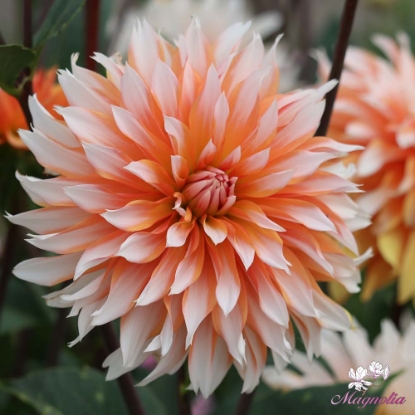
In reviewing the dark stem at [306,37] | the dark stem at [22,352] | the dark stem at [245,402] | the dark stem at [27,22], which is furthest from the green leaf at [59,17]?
the dark stem at [306,37]

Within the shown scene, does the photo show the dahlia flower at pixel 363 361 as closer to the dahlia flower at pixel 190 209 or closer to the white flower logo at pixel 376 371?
the white flower logo at pixel 376 371

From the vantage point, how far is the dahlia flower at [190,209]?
0.94 feet

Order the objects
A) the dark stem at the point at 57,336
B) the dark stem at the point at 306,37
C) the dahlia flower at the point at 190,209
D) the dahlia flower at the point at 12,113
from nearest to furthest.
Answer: the dahlia flower at the point at 190,209 < the dahlia flower at the point at 12,113 < the dark stem at the point at 57,336 < the dark stem at the point at 306,37

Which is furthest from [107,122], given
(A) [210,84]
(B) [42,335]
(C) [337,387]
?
(B) [42,335]

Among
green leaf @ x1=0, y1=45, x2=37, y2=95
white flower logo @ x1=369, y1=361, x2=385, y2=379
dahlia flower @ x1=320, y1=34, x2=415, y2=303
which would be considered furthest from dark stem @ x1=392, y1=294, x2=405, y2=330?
green leaf @ x1=0, y1=45, x2=37, y2=95

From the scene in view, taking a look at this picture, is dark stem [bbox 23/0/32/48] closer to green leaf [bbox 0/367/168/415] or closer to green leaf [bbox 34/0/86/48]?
green leaf [bbox 34/0/86/48]

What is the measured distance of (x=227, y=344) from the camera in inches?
11.5

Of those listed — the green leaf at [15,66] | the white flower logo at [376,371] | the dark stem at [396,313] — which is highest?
the green leaf at [15,66]

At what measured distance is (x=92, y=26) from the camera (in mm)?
377

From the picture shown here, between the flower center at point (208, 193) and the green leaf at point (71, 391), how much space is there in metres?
0.20

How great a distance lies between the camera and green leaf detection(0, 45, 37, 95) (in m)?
0.31

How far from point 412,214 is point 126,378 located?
280 millimetres

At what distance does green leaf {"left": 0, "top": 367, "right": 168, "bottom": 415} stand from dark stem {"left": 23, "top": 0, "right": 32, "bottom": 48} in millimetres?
249

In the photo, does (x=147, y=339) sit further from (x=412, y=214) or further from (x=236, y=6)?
(x=236, y=6)
